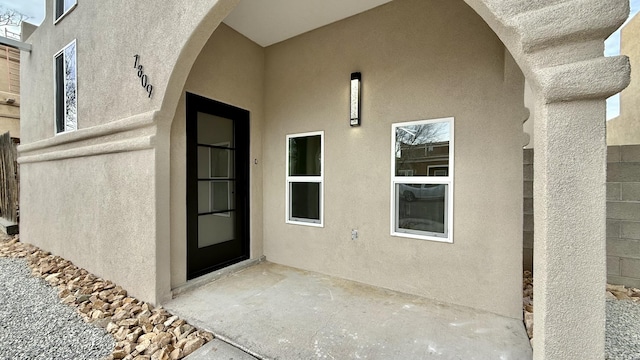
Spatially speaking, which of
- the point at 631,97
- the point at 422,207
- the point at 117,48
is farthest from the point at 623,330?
the point at 117,48

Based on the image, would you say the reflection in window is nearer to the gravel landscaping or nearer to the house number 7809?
the house number 7809

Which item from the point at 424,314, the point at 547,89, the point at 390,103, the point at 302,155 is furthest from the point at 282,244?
the point at 547,89

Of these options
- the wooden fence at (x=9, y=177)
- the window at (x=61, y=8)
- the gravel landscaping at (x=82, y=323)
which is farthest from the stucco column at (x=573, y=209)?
the wooden fence at (x=9, y=177)

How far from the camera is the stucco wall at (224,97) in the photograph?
3286 millimetres

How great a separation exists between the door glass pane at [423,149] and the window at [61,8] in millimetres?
5658

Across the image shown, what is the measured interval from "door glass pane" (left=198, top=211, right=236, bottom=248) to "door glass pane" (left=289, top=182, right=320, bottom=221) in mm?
997

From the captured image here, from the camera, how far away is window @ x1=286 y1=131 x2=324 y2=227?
4004 mm

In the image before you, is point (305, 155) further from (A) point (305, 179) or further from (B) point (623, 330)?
(B) point (623, 330)

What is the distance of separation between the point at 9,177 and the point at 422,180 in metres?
9.56

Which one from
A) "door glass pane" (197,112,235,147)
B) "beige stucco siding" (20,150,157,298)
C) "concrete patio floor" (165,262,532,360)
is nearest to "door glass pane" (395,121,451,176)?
"concrete patio floor" (165,262,532,360)

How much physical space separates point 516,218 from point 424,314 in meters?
1.39

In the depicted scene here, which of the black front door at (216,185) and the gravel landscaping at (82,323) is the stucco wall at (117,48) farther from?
the gravel landscaping at (82,323)

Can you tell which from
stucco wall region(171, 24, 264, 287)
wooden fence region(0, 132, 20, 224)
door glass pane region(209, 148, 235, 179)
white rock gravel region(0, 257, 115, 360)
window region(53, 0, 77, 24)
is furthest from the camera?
wooden fence region(0, 132, 20, 224)

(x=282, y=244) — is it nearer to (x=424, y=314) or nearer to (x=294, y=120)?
(x=294, y=120)
